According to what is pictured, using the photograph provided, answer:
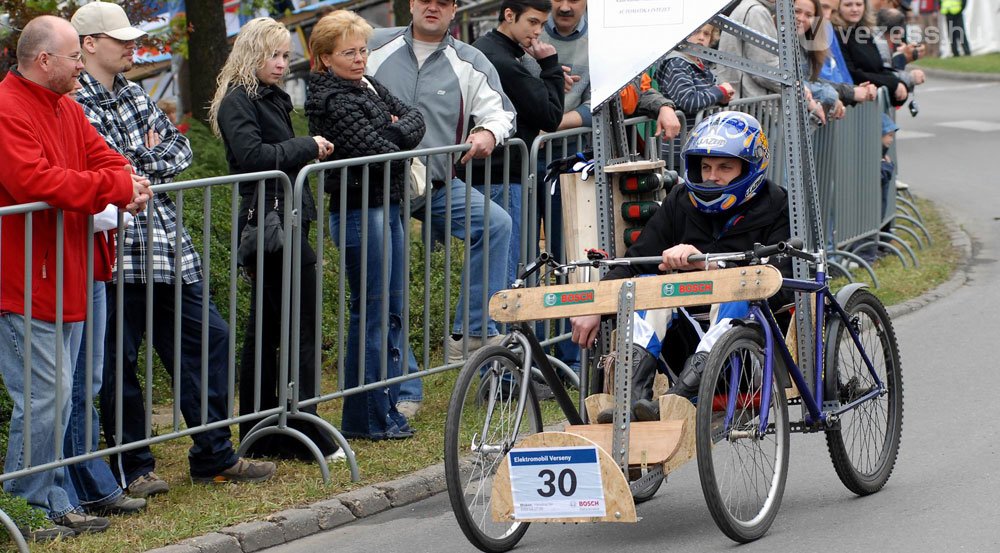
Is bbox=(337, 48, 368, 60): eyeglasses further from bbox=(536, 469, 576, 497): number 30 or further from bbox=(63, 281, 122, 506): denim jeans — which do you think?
bbox=(536, 469, 576, 497): number 30

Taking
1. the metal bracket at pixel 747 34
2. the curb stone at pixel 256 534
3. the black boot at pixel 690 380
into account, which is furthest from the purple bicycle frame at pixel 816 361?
the curb stone at pixel 256 534

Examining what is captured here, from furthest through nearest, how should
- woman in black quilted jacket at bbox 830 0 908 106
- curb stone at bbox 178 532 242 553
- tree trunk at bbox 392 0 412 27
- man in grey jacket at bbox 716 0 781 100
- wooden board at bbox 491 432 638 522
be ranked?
1. tree trunk at bbox 392 0 412 27
2. woman in black quilted jacket at bbox 830 0 908 106
3. man in grey jacket at bbox 716 0 781 100
4. curb stone at bbox 178 532 242 553
5. wooden board at bbox 491 432 638 522

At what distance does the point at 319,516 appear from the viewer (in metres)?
6.89

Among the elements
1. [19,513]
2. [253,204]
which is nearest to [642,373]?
[253,204]

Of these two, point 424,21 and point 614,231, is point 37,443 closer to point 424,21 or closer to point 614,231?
point 614,231

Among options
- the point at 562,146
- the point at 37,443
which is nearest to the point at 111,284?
the point at 37,443

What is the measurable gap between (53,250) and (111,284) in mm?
691

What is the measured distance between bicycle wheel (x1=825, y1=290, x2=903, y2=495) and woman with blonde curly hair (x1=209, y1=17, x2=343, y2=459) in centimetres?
232

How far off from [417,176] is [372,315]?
0.72 m

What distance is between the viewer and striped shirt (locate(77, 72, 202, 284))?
6840 mm

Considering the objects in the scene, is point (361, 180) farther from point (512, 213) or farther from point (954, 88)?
point (954, 88)

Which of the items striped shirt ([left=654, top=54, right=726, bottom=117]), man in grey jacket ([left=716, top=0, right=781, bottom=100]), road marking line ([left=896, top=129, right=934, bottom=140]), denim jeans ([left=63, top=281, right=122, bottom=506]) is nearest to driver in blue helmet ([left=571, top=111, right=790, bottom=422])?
denim jeans ([left=63, top=281, right=122, bottom=506])

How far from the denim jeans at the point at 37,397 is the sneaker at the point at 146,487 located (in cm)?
68

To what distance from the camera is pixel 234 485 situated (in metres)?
7.32
